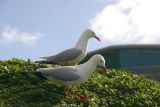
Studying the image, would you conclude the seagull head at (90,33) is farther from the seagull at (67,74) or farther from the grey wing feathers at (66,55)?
the seagull at (67,74)

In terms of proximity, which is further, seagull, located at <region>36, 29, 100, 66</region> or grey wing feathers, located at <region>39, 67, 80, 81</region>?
seagull, located at <region>36, 29, 100, 66</region>

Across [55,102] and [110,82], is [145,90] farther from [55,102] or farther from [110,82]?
[55,102]

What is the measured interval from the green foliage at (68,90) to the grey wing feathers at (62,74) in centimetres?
53

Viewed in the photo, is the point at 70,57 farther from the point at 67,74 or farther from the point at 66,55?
the point at 67,74

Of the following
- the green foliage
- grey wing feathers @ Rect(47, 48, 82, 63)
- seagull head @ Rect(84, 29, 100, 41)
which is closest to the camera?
the green foliage

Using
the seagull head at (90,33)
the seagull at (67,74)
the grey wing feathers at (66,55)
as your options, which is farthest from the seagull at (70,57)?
the seagull at (67,74)

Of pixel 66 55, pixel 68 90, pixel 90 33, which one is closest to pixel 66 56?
pixel 66 55

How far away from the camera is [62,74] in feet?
41.6

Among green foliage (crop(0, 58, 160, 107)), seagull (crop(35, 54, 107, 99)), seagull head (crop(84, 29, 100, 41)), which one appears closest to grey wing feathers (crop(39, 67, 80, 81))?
seagull (crop(35, 54, 107, 99))

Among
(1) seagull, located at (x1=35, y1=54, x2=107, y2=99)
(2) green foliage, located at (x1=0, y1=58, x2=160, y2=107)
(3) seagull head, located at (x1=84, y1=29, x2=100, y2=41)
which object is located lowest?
(2) green foliage, located at (x1=0, y1=58, x2=160, y2=107)

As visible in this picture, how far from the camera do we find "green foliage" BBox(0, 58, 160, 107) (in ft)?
41.5

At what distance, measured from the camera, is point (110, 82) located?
15.0m

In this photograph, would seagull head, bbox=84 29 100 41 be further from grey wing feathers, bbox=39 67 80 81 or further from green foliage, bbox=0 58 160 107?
grey wing feathers, bbox=39 67 80 81

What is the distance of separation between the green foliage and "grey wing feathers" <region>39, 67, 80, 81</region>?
1.75ft
